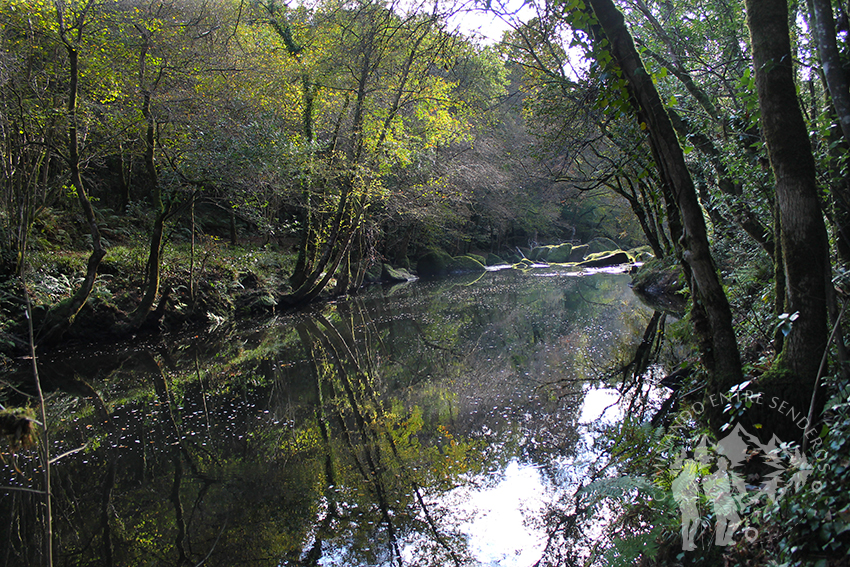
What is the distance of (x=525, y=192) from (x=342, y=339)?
24.6 meters

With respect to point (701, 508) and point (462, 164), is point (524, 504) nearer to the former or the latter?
point (701, 508)

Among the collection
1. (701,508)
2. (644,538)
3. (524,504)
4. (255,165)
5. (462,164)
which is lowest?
(524,504)

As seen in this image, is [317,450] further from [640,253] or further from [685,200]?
[640,253]

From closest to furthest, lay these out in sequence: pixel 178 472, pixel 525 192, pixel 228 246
Result: pixel 178 472 → pixel 228 246 → pixel 525 192

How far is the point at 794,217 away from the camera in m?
2.90

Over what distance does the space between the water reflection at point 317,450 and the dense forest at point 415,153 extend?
4.21 feet

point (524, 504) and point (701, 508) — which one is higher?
point (701, 508)

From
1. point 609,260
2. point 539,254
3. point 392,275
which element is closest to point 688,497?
point 392,275

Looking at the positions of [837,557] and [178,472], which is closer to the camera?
[837,557]

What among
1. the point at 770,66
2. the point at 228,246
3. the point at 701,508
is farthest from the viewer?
the point at 228,246

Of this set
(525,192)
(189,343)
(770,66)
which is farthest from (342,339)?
(525,192)

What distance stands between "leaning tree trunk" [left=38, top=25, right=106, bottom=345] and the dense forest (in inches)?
2.1

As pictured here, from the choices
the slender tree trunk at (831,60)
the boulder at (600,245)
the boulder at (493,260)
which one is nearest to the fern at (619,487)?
the slender tree trunk at (831,60)

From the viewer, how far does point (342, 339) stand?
10.7m
